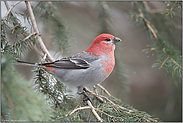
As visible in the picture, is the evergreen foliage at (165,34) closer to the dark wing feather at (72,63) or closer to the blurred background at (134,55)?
the blurred background at (134,55)

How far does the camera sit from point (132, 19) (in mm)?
1916

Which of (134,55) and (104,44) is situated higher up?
(104,44)

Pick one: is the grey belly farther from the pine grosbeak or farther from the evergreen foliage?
the evergreen foliage

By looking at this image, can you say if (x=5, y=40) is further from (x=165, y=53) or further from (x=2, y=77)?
(x=165, y=53)

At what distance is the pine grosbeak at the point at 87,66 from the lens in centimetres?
145

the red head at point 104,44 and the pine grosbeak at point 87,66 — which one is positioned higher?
the red head at point 104,44

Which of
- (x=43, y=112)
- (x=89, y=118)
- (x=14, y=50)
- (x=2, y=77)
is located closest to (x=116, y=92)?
(x=89, y=118)

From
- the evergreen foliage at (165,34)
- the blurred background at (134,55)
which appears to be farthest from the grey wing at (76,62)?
the blurred background at (134,55)

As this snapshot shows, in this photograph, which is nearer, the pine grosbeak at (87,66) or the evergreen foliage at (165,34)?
the pine grosbeak at (87,66)

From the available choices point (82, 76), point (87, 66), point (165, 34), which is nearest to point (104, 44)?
point (87, 66)

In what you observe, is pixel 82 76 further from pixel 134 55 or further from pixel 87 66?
pixel 134 55

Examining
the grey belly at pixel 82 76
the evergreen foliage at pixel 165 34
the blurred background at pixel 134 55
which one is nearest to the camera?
the grey belly at pixel 82 76

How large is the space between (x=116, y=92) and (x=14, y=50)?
1.37 metres

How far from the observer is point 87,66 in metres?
1.52
